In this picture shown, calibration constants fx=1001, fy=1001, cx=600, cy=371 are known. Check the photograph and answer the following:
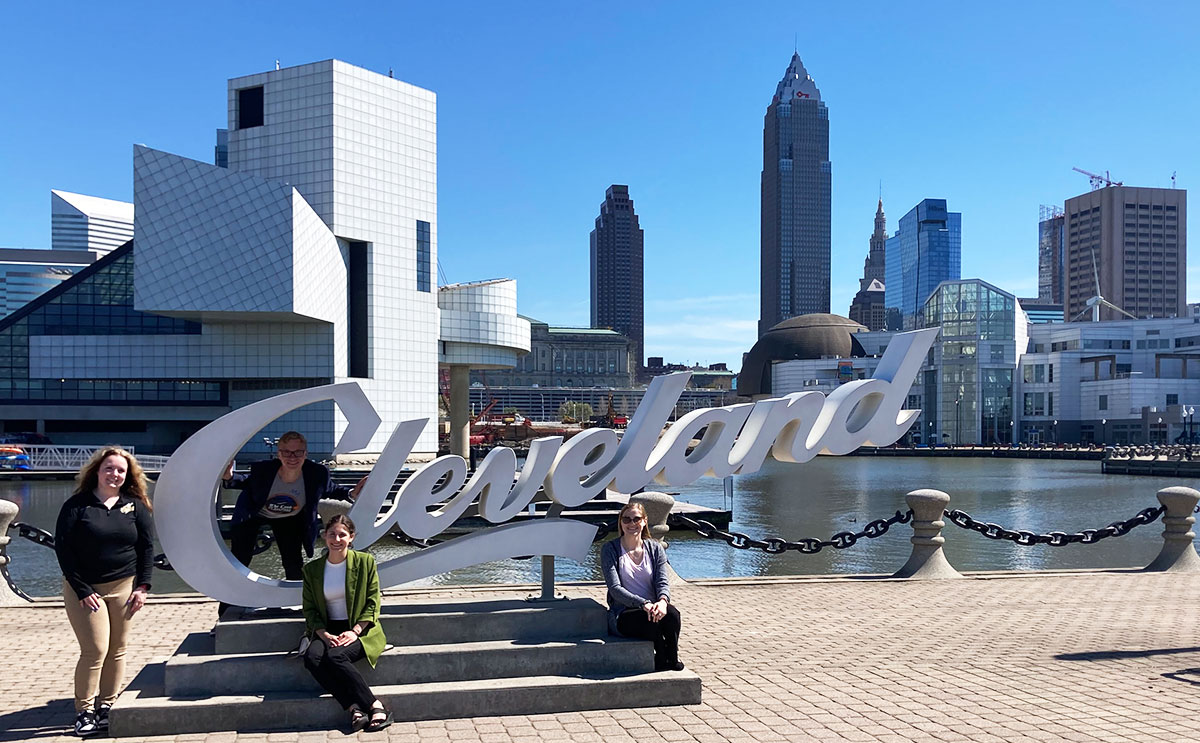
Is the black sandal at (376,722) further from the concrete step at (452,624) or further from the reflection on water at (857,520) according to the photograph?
the reflection on water at (857,520)

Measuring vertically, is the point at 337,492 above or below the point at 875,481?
above

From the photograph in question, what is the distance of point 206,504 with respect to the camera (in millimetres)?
7965

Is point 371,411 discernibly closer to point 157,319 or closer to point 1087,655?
point 1087,655

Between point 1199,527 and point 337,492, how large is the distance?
33.6 metres

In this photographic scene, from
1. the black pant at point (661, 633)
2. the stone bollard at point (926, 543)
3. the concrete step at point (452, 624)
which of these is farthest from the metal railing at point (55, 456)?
the black pant at point (661, 633)

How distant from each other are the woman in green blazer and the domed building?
410ft

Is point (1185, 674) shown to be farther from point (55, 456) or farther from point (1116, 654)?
point (55, 456)

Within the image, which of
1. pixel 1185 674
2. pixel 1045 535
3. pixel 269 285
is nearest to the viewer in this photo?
pixel 1185 674

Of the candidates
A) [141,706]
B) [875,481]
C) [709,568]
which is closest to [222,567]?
[141,706]

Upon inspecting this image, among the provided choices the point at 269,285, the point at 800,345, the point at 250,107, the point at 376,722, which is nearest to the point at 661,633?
the point at 376,722

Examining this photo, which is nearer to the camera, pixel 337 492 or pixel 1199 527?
pixel 337 492

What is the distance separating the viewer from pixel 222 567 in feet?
26.5

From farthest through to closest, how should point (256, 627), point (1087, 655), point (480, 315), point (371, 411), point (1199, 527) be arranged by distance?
1. point (480, 315)
2. point (1199, 527)
3. point (1087, 655)
4. point (371, 411)
5. point (256, 627)

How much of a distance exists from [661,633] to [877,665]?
2378 millimetres
